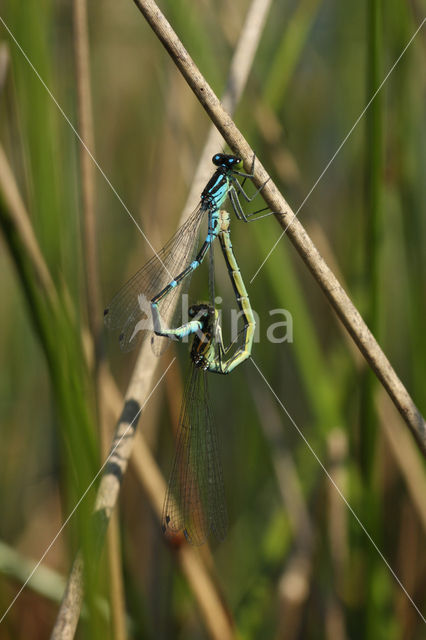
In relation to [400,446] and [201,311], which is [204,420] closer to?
[201,311]

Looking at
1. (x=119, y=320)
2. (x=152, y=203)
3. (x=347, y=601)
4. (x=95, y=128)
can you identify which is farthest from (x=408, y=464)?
(x=95, y=128)

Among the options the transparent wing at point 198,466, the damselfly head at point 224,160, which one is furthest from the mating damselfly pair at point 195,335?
the damselfly head at point 224,160

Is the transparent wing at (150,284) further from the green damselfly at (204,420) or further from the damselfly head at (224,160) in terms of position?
the damselfly head at (224,160)

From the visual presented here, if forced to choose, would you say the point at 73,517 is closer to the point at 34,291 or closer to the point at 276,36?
the point at 34,291

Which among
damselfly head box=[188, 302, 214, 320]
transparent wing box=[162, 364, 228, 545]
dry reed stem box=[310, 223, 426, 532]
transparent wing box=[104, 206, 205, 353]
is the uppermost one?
transparent wing box=[104, 206, 205, 353]

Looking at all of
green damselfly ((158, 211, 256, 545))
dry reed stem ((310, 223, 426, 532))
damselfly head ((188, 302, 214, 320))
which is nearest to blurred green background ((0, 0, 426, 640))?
dry reed stem ((310, 223, 426, 532))

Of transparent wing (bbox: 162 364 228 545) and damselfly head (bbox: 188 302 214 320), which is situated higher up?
damselfly head (bbox: 188 302 214 320)

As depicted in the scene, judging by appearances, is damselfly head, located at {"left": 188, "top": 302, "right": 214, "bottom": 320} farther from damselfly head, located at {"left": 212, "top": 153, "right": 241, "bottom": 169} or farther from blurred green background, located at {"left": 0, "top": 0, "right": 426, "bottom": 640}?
damselfly head, located at {"left": 212, "top": 153, "right": 241, "bottom": 169}
